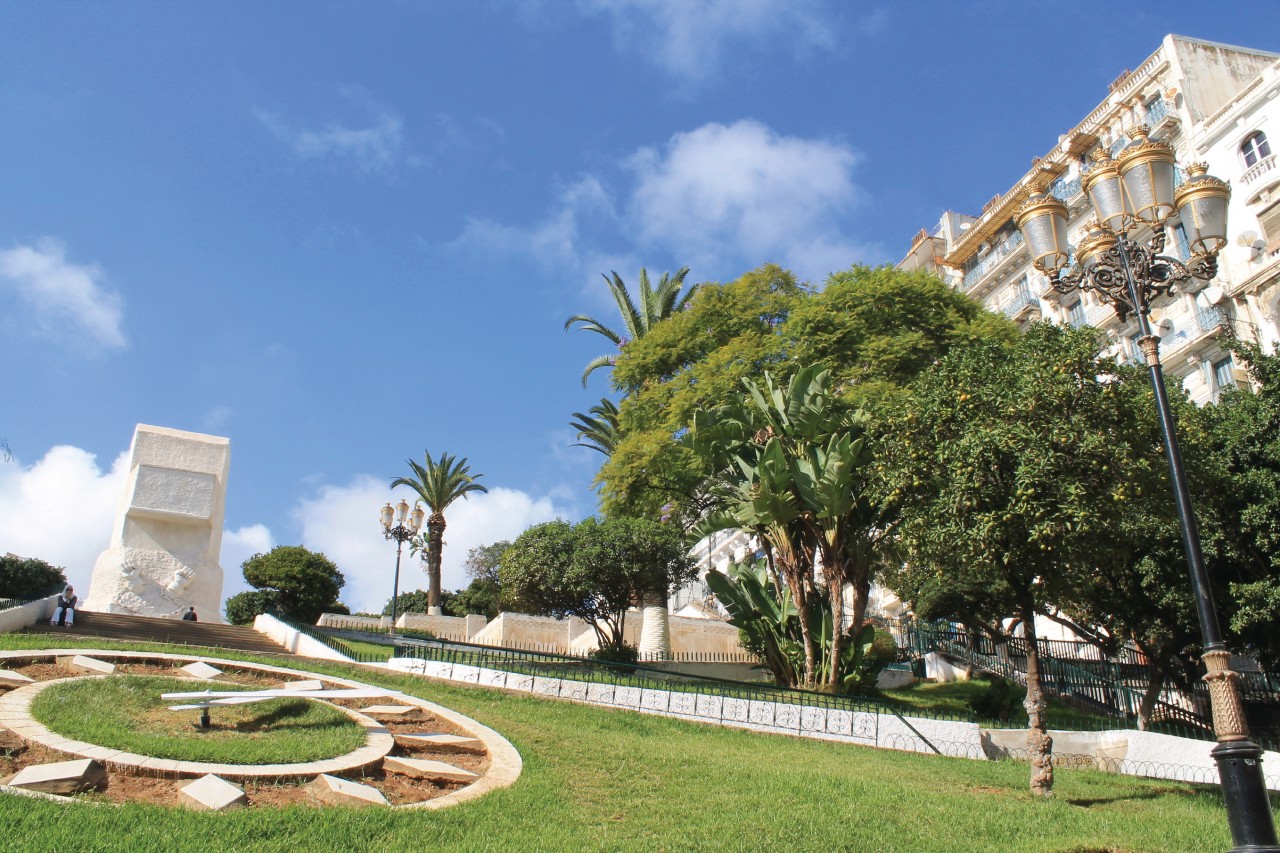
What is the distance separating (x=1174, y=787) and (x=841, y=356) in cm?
1322

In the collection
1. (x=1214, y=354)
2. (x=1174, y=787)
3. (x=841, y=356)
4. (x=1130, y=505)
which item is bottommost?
(x=1174, y=787)

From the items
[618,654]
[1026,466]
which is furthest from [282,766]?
[618,654]

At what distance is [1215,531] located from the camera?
1900cm

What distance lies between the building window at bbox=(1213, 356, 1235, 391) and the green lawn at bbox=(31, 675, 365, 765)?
31.5 m

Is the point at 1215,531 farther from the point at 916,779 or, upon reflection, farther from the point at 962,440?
the point at 916,779

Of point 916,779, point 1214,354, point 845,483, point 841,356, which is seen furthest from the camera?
point 1214,354

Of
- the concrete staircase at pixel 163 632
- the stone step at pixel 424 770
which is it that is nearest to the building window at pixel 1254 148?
the stone step at pixel 424 770

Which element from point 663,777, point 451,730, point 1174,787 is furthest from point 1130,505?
point 451,730

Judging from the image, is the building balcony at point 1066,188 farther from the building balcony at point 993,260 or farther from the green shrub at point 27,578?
the green shrub at point 27,578

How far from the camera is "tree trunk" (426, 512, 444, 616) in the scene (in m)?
45.7

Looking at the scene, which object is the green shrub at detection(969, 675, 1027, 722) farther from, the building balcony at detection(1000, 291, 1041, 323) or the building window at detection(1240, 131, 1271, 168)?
the building balcony at detection(1000, 291, 1041, 323)

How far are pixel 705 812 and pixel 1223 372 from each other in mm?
30607

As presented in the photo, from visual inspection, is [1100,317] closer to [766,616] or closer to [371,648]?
[766,616]

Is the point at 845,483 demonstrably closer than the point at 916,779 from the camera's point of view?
No
